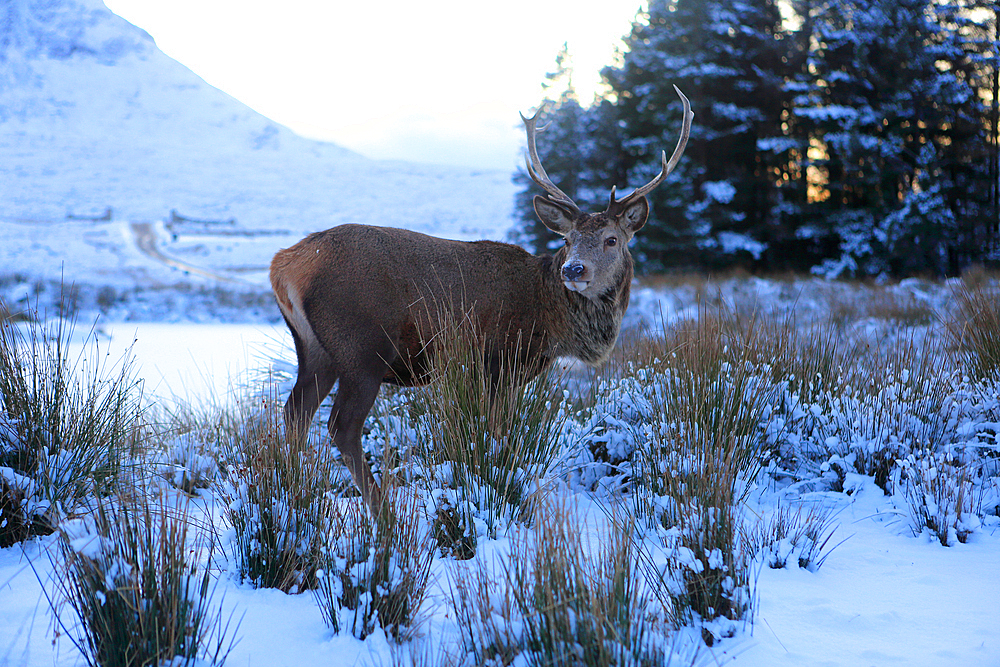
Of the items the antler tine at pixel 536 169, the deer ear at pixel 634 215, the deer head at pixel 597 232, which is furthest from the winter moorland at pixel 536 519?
the antler tine at pixel 536 169

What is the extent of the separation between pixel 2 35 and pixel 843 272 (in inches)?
4715

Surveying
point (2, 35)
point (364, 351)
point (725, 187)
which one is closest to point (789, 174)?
point (725, 187)

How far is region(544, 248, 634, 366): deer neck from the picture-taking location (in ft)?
14.0

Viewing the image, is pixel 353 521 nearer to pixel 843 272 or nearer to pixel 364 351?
pixel 364 351

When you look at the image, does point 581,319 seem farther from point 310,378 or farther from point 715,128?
point 715,128

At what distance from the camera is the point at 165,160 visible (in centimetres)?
6912

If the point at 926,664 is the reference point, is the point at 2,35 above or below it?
above

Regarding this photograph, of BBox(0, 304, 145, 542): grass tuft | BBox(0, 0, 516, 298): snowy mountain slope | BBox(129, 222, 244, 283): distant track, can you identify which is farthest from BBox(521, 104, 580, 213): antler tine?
BBox(129, 222, 244, 283): distant track

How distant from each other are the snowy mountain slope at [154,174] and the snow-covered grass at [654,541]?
71.3 feet

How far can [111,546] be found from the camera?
1.94m

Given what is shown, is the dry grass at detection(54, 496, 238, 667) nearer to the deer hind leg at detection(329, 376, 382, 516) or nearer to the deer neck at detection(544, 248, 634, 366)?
the deer hind leg at detection(329, 376, 382, 516)

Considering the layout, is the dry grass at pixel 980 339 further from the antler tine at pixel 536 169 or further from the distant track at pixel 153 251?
the distant track at pixel 153 251

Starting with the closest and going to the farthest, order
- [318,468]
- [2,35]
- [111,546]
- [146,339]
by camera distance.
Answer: [111,546] < [318,468] < [146,339] < [2,35]

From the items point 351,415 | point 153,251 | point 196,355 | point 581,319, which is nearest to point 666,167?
point 581,319
